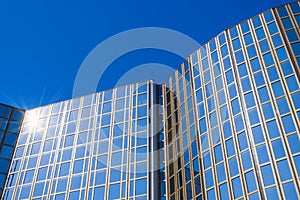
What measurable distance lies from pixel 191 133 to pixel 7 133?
25.9 metres

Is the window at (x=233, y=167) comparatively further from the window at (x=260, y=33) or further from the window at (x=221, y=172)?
the window at (x=260, y=33)

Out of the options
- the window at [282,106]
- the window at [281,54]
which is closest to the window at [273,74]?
the window at [281,54]

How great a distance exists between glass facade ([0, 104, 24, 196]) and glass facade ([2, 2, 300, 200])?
0.96m

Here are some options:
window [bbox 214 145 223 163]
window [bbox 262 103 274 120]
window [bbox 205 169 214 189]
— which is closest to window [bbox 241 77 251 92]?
window [bbox 262 103 274 120]

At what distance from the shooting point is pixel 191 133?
38156 mm

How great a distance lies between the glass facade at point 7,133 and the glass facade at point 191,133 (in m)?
0.96

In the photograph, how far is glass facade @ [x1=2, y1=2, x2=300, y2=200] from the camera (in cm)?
3120

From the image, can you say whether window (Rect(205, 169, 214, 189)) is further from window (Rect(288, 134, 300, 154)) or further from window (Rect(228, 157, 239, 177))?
window (Rect(288, 134, 300, 154))

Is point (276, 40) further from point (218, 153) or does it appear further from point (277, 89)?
point (218, 153)

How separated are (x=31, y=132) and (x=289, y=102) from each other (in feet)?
107

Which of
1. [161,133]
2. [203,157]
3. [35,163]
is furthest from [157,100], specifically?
[35,163]

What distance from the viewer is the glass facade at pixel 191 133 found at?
31.2 meters

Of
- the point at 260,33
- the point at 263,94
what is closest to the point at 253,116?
the point at 263,94

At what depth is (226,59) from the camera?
3906 cm
